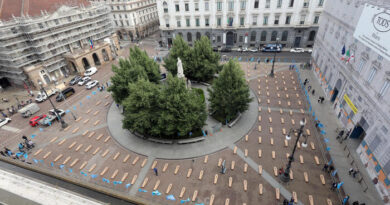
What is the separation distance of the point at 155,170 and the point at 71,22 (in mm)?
46394

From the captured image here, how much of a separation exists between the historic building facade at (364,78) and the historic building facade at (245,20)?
1703cm

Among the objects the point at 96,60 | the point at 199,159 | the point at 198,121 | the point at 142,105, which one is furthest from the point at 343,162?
the point at 96,60

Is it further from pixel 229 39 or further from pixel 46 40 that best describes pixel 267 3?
pixel 46 40

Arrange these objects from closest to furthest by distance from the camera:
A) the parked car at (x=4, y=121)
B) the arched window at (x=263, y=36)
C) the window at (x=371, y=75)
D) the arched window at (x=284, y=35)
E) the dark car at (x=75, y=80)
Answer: the window at (x=371, y=75), the parked car at (x=4, y=121), the dark car at (x=75, y=80), the arched window at (x=284, y=35), the arched window at (x=263, y=36)

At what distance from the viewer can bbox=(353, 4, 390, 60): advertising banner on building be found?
19.1 metres

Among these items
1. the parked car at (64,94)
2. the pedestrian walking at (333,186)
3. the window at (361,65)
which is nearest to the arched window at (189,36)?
the parked car at (64,94)

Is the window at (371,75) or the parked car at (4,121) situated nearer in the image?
the window at (371,75)

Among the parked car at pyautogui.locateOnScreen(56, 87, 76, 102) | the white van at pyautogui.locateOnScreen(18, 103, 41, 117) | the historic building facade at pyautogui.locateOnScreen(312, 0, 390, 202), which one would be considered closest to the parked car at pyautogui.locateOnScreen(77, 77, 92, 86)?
the parked car at pyautogui.locateOnScreen(56, 87, 76, 102)

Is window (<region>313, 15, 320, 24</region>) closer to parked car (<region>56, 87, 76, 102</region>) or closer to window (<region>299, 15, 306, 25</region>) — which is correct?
window (<region>299, 15, 306, 25</region>)

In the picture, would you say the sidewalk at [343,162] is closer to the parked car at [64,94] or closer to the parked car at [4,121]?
the parked car at [64,94]

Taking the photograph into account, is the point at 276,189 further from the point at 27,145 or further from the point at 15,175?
the point at 27,145

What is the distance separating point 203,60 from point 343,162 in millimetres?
26595

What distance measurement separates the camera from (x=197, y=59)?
37406mm

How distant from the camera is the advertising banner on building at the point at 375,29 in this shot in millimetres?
19150
